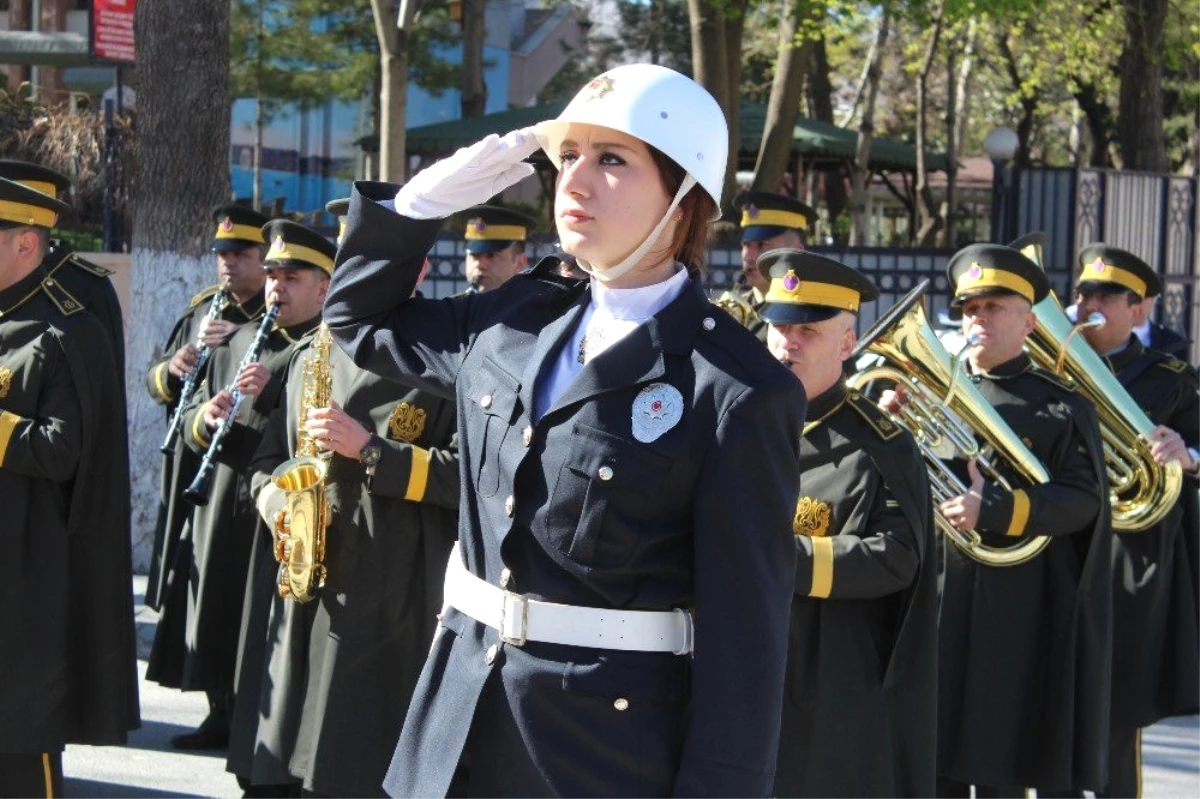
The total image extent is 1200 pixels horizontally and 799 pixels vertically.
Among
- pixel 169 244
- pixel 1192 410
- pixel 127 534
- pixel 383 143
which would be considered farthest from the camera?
pixel 383 143

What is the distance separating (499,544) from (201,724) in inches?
204

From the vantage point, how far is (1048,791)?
614cm

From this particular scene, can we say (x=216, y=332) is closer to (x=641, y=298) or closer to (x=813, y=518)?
(x=813, y=518)

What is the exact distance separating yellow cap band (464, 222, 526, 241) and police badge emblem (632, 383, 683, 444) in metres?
5.10

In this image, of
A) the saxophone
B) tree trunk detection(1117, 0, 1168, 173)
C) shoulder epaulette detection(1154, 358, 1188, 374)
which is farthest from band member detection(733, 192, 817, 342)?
tree trunk detection(1117, 0, 1168, 173)

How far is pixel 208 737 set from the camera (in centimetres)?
773

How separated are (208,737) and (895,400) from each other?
3.50m

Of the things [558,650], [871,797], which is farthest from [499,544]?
[871,797]

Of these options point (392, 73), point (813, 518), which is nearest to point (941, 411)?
point (813, 518)

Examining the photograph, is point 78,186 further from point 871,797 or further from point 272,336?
point 871,797

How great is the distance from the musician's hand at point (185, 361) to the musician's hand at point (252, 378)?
1.11 m

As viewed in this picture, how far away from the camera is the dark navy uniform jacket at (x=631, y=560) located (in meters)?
2.99

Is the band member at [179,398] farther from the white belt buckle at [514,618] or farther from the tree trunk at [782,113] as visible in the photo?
the tree trunk at [782,113]

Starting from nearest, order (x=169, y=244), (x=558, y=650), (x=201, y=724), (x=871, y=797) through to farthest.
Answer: (x=558, y=650) → (x=871, y=797) → (x=201, y=724) → (x=169, y=244)
